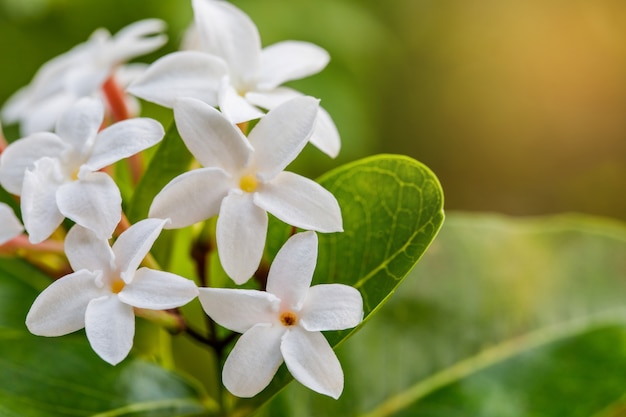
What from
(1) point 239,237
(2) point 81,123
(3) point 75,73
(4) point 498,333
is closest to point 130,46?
(3) point 75,73

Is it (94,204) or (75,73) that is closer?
(94,204)

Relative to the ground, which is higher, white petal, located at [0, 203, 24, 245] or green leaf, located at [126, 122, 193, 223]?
green leaf, located at [126, 122, 193, 223]

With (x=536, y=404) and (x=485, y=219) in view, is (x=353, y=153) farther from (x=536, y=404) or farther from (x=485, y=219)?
(x=536, y=404)

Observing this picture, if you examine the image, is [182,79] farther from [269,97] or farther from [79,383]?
[79,383]

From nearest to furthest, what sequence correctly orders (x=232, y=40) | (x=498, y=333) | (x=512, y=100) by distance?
(x=232, y=40)
(x=498, y=333)
(x=512, y=100)

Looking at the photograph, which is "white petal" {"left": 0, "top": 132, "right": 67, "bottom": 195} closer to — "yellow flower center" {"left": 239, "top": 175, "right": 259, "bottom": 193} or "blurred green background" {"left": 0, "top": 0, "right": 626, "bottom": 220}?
"yellow flower center" {"left": 239, "top": 175, "right": 259, "bottom": 193}

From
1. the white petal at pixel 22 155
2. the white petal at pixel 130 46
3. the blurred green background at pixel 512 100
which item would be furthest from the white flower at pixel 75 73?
the blurred green background at pixel 512 100

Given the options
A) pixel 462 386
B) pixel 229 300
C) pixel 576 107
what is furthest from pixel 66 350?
pixel 576 107

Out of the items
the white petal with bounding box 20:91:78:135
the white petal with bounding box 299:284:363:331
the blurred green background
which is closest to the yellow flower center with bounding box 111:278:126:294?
the white petal with bounding box 299:284:363:331
